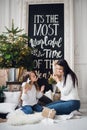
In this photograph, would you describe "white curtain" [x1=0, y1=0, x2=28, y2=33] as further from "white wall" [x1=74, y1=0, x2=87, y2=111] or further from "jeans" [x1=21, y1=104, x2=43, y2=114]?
"jeans" [x1=21, y1=104, x2=43, y2=114]

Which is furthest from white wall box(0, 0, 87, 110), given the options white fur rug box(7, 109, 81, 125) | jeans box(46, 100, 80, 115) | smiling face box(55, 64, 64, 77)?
white fur rug box(7, 109, 81, 125)

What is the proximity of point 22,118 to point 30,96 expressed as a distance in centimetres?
61

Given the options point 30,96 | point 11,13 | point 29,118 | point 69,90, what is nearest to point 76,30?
point 11,13

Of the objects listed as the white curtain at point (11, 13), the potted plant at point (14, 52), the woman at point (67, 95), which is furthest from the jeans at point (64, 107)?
the white curtain at point (11, 13)

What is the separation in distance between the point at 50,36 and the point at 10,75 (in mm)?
1336

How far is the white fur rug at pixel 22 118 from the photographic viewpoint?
3.32 metres

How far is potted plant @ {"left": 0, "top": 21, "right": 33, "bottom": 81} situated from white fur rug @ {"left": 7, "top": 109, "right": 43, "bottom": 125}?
52.6 inches

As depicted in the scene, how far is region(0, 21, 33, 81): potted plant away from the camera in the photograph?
4918 mm

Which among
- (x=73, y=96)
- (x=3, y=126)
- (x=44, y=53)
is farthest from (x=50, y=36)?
(x=3, y=126)

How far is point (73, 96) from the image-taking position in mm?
3947

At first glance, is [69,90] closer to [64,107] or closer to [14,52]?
[64,107]

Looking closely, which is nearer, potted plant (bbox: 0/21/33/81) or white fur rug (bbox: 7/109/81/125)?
white fur rug (bbox: 7/109/81/125)

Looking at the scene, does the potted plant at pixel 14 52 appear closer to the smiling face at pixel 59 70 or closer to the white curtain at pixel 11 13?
the white curtain at pixel 11 13

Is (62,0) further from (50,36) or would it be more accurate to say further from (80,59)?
(80,59)
